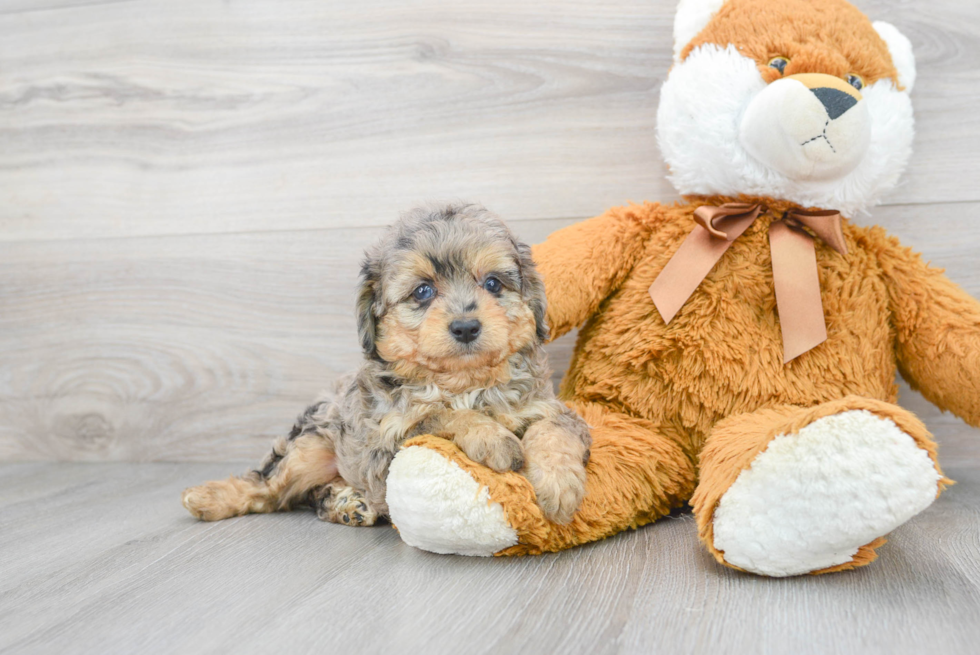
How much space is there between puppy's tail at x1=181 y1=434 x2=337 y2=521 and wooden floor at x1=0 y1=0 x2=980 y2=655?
0.22 ft

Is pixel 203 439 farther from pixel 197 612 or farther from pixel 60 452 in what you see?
pixel 197 612

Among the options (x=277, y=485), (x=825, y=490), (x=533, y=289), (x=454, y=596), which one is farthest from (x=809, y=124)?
(x=277, y=485)

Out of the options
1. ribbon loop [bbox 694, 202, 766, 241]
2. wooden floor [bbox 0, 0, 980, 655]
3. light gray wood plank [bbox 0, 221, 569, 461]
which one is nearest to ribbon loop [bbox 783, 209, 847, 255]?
ribbon loop [bbox 694, 202, 766, 241]

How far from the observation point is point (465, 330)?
161cm

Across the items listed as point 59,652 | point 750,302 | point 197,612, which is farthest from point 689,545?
point 59,652

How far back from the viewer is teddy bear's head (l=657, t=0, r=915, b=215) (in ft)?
5.80

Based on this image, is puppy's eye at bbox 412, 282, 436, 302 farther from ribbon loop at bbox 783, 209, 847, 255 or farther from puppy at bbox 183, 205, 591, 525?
ribbon loop at bbox 783, 209, 847, 255

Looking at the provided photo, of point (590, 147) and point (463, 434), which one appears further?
point (590, 147)

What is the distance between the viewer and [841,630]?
4.11 feet

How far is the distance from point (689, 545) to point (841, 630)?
0.47 metres

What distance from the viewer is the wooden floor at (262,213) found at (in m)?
1.76

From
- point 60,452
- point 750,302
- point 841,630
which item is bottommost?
point 60,452

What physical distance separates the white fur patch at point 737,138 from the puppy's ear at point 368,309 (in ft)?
2.89

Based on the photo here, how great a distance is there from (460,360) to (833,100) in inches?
41.5
